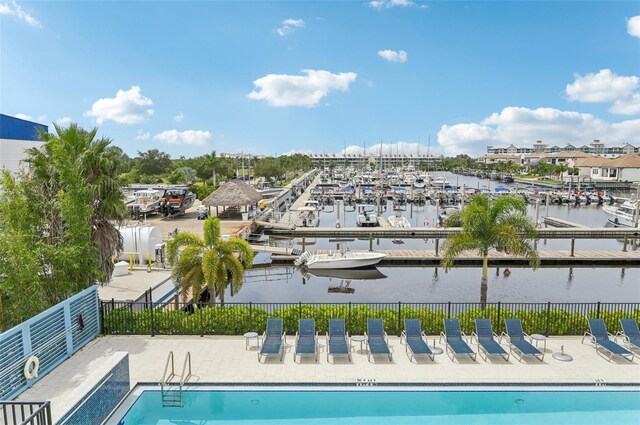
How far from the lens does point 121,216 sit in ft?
45.9

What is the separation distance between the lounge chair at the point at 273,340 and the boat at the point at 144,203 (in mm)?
34196

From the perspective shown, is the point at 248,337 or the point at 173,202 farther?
the point at 173,202

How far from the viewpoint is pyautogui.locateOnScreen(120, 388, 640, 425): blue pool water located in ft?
29.8

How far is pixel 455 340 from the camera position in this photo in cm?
1162

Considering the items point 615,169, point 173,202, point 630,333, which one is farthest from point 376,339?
point 615,169

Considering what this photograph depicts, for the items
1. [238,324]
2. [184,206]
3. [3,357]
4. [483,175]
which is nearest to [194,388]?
[238,324]

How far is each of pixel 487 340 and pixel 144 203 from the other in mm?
39963

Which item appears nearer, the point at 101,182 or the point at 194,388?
the point at 194,388

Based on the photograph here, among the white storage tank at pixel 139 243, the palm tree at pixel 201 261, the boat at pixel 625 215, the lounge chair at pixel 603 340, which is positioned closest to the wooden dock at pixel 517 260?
the white storage tank at pixel 139 243

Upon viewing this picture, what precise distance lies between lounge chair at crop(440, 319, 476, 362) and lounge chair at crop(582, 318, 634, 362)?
3.59m

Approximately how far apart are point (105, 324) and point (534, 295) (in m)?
21.2

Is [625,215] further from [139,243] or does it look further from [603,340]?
[139,243]

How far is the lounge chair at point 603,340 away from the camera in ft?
36.4

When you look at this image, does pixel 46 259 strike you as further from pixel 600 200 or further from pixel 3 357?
pixel 600 200
